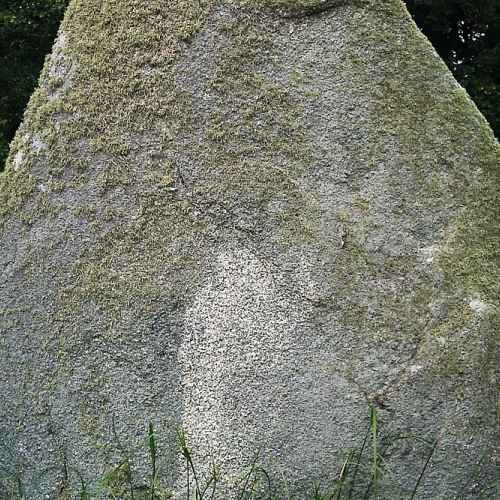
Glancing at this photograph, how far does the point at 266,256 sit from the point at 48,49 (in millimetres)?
6685

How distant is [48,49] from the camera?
8.07 m

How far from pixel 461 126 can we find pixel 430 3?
722 centimetres

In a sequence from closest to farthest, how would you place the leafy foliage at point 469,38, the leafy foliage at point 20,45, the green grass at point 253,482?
the green grass at point 253,482 → the leafy foliage at point 20,45 → the leafy foliage at point 469,38

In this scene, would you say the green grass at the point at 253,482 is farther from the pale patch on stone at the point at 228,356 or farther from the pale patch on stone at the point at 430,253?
the pale patch on stone at the point at 430,253

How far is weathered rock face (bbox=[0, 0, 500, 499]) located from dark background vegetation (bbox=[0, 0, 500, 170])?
515cm

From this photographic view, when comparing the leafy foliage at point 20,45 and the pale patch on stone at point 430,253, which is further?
the leafy foliage at point 20,45

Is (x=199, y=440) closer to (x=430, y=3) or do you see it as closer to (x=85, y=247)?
(x=85, y=247)

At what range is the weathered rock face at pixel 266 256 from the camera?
205 centimetres

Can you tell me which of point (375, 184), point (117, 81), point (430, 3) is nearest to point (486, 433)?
point (375, 184)

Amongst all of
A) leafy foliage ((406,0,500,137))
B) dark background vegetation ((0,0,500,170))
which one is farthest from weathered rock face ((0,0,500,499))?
leafy foliage ((406,0,500,137))

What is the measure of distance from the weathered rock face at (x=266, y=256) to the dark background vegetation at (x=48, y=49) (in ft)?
16.9

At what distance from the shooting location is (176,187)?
2.12 meters

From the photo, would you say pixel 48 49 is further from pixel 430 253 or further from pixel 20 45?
pixel 430 253

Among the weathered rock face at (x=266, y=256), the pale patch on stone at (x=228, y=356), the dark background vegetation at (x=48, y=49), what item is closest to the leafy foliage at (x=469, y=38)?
the dark background vegetation at (x=48, y=49)
